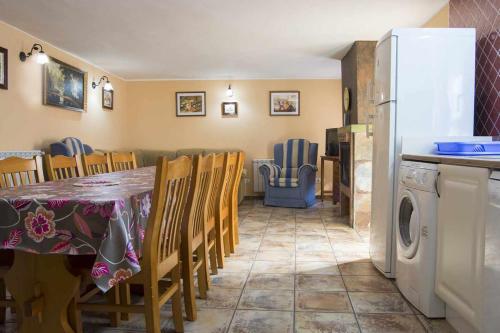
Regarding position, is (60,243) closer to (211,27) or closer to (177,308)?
(177,308)

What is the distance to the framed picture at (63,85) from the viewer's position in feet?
14.2

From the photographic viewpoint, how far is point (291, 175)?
19.3 ft

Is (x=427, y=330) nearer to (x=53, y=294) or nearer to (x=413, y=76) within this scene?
(x=413, y=76)

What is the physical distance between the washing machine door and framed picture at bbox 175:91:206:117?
15.9 feet

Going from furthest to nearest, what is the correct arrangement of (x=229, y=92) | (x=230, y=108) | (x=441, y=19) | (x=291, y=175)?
(x=230, y=108) < (x=229, y=92) < (x=291, y=175) < (x=441, y=19)

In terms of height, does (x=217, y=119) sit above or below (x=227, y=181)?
above

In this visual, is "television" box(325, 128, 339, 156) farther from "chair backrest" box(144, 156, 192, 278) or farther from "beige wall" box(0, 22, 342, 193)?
"chair backrest" box(144, 156, 192, 278)

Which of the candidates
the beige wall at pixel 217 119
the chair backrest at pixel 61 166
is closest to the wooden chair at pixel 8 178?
the chair backrest at pixel 61 166

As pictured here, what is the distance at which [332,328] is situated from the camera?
1848 millimetres

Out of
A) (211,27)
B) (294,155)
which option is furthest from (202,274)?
(294,155)

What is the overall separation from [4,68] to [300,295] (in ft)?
11.4

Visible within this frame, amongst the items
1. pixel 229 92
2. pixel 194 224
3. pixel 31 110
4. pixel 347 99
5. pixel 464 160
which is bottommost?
pixel 194 224

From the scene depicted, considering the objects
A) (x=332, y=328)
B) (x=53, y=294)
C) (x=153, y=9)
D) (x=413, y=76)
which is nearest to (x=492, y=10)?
(x=413, y=76)

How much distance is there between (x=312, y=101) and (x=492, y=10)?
4.05 m
